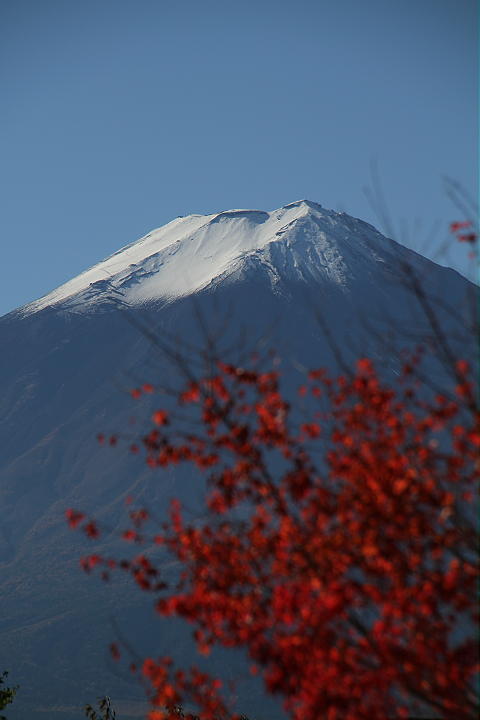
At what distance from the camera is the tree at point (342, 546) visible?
11.7 meters

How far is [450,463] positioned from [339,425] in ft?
5.43

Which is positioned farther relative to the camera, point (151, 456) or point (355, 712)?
point (151, 456)

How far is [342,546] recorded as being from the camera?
12.0 m

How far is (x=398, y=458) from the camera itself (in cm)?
1227

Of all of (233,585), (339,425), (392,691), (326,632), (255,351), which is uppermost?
(255,351)

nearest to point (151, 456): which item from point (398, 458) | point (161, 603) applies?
point (161, 603)

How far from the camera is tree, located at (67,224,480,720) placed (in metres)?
11.7

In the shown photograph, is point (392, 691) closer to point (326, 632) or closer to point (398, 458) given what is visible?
point (326, 632)

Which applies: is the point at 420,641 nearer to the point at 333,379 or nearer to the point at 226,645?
the point at 226,645

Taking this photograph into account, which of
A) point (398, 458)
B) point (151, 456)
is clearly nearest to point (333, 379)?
point (398, 458)

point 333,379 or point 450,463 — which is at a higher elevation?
point 333,379

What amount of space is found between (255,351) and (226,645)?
410 centimetres

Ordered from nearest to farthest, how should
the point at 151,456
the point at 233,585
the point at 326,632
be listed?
1. the point at 326,632
2. the point at 233,585
3. the point at 151,456

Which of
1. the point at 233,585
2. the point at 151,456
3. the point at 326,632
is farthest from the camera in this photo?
the point at 151,456
